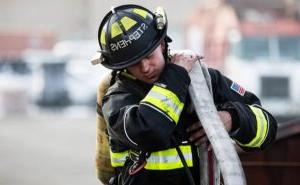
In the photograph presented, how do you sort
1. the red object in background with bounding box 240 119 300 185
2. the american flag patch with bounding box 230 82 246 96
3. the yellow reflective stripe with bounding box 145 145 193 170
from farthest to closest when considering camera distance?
the red object in background with bounding box 240 119 300 185 → the american flag patch with bounding box 230 82 246 96 → the yellow reflective stripe with bounding box 145 145 193 170

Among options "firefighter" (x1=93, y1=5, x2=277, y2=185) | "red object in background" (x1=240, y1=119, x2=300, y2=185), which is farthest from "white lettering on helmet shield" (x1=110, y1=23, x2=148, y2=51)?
"red object in background" (x1=240, y1=119, x2=300, y2=185)

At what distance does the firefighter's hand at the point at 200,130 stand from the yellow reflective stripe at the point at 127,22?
37cm

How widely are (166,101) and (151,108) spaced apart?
0.05 m

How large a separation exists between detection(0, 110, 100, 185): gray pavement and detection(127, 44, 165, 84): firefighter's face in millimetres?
5317

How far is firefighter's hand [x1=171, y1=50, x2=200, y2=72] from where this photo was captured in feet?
6.48

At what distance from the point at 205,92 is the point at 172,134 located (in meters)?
0.16

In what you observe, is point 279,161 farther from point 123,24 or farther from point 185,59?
point 123,24

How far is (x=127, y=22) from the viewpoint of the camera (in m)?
1.94

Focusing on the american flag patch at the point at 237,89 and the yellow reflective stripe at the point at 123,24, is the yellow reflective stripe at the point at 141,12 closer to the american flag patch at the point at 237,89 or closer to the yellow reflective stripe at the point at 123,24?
the yellow reflective stripe at the point at 123,24

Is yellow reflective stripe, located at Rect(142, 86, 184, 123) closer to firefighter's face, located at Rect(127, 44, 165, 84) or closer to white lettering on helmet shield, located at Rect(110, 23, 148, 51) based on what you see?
firefighter's face, located at Rect(127, 44, 165, 84)

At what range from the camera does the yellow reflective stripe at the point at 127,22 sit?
194 centimetres

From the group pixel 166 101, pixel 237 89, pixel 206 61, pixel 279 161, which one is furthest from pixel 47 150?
pixel 166 101

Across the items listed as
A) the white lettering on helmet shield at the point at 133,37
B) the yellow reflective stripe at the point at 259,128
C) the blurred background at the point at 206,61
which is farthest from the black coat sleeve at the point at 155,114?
the blurred background at the point at 206,61

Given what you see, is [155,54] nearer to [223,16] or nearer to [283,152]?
[283,152]
